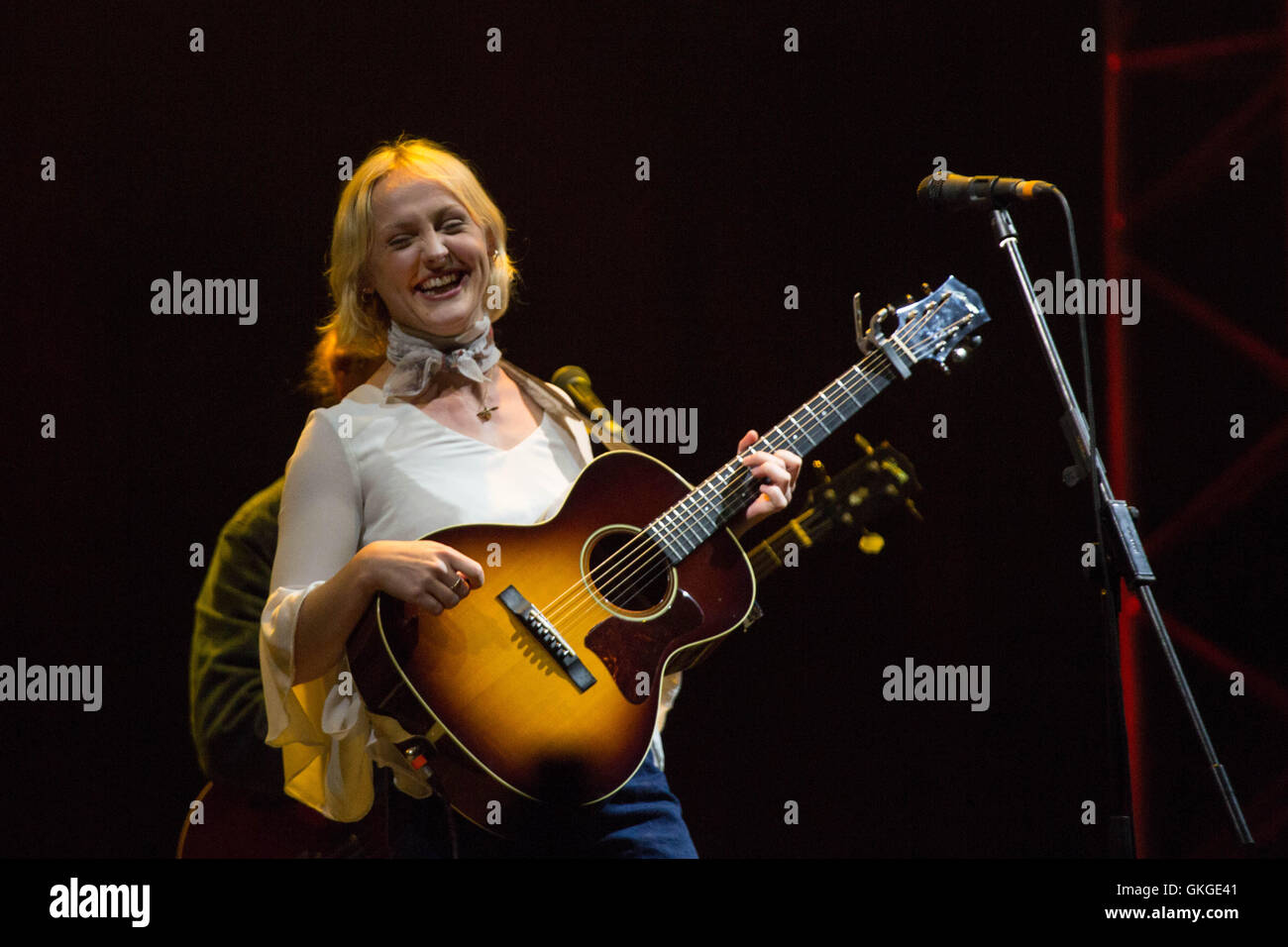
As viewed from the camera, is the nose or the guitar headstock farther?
the guitar headstock

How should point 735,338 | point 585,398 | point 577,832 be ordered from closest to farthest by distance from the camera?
point 577,832, point 585,398, point 735,338

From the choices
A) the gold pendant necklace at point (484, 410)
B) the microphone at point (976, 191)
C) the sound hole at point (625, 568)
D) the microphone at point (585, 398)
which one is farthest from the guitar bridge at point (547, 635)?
the microphone at point (976, 191)

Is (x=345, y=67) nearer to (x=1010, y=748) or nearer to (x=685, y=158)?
(x=685, y=158)

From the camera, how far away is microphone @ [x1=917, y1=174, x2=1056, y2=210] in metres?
2.10

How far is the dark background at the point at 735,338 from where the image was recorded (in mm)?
2840

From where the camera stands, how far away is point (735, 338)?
10.1ft

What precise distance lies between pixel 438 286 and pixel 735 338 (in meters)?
1.06

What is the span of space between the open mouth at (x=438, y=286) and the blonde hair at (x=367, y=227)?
0.08 meters

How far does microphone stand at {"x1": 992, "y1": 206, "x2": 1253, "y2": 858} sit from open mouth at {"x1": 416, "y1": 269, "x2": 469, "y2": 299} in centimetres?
99

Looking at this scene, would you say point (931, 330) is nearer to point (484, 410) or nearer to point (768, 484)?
point (768, 484)

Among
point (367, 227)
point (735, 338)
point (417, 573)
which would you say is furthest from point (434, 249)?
point (735, 338)

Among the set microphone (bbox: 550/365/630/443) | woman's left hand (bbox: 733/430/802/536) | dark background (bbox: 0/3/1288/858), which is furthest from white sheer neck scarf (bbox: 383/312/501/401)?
dark background (bbox: 0/3/1288/858)

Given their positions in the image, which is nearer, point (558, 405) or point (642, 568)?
point (642, 568)

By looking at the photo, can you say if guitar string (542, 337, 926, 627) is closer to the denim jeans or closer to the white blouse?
the white blouse
